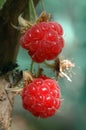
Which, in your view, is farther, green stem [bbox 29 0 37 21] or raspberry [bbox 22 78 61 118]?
green stem [bbox 29 0 37 21]

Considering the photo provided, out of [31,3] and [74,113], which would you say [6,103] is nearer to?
[31,3]

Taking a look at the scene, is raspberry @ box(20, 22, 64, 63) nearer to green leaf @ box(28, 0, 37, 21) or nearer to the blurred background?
green leaf @ box(28, 0, 37, 21)

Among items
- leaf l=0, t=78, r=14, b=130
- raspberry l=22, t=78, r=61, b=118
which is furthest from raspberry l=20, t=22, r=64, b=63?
leaf l=0, t=78, r=14, b=130

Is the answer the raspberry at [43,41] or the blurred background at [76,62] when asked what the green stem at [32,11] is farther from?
the blurred background at [76,62]

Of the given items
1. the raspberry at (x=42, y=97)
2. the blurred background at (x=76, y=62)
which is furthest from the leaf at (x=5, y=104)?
the blurred background at (x=76, y=62)

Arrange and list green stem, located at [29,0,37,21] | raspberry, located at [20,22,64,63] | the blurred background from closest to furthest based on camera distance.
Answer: raspberry, located at [20,22,64,63] < green stem, located at [29,0,37,21] < the blurred background

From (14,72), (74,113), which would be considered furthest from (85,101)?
(14,72)
